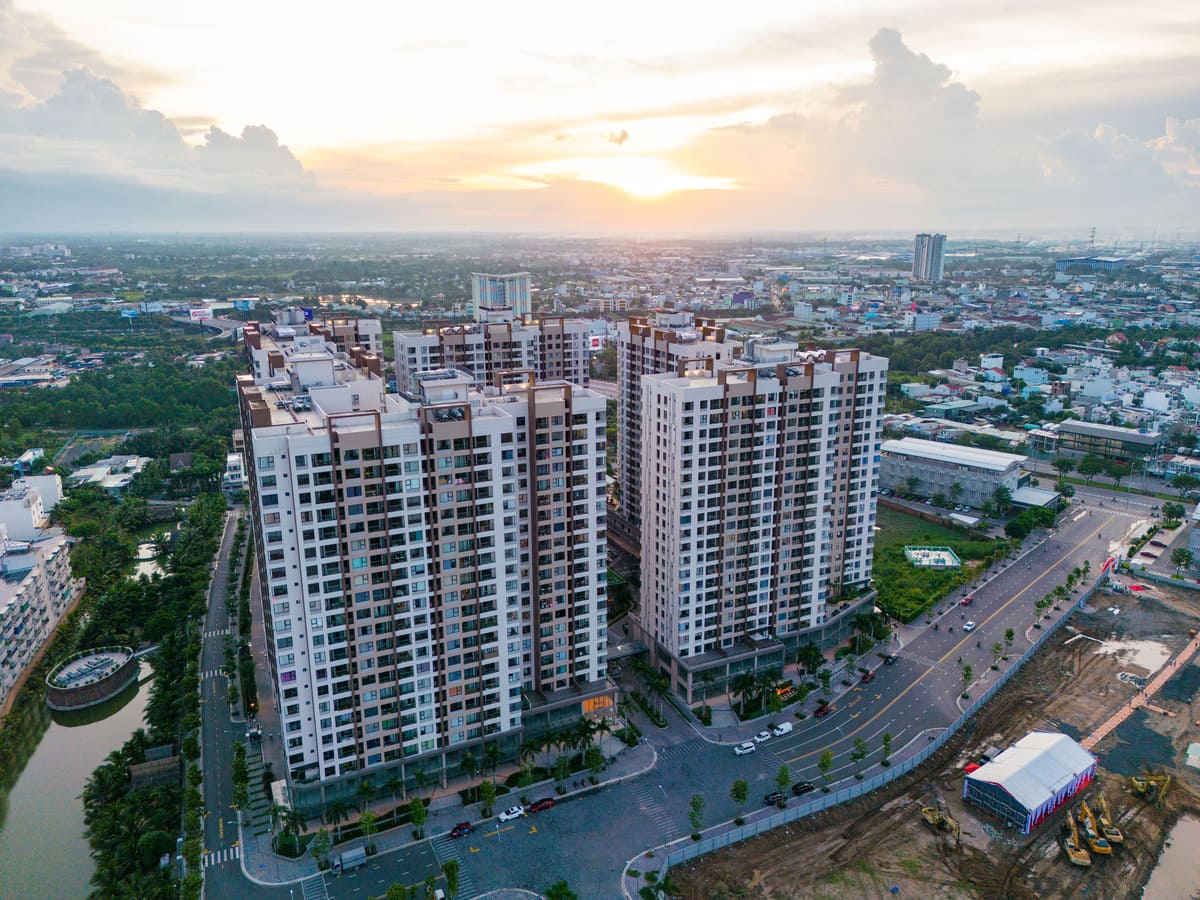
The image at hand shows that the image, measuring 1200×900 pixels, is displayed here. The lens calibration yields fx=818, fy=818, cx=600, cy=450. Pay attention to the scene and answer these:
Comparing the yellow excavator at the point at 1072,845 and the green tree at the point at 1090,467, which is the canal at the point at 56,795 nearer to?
the yellow excavator at the point at 1072,845

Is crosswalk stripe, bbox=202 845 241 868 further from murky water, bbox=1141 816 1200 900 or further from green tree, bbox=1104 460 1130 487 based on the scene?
green tree, bbox=1104 460 1130 487

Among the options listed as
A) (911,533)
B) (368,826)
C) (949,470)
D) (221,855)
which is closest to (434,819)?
(368,826)

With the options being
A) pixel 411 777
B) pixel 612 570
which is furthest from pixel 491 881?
pixel 612 570

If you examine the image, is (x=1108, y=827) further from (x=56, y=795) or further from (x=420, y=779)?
(x=56, y=795)

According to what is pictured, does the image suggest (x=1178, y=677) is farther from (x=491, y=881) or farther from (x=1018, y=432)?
(x=1018, y=432)

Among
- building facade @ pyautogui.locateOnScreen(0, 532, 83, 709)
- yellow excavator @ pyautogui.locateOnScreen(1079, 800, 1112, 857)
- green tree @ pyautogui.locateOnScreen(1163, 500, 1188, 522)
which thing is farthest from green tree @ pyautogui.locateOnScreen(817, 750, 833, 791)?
green tree @ pyautogui.locateOnScreen(1163, 500, 1188, 522)
